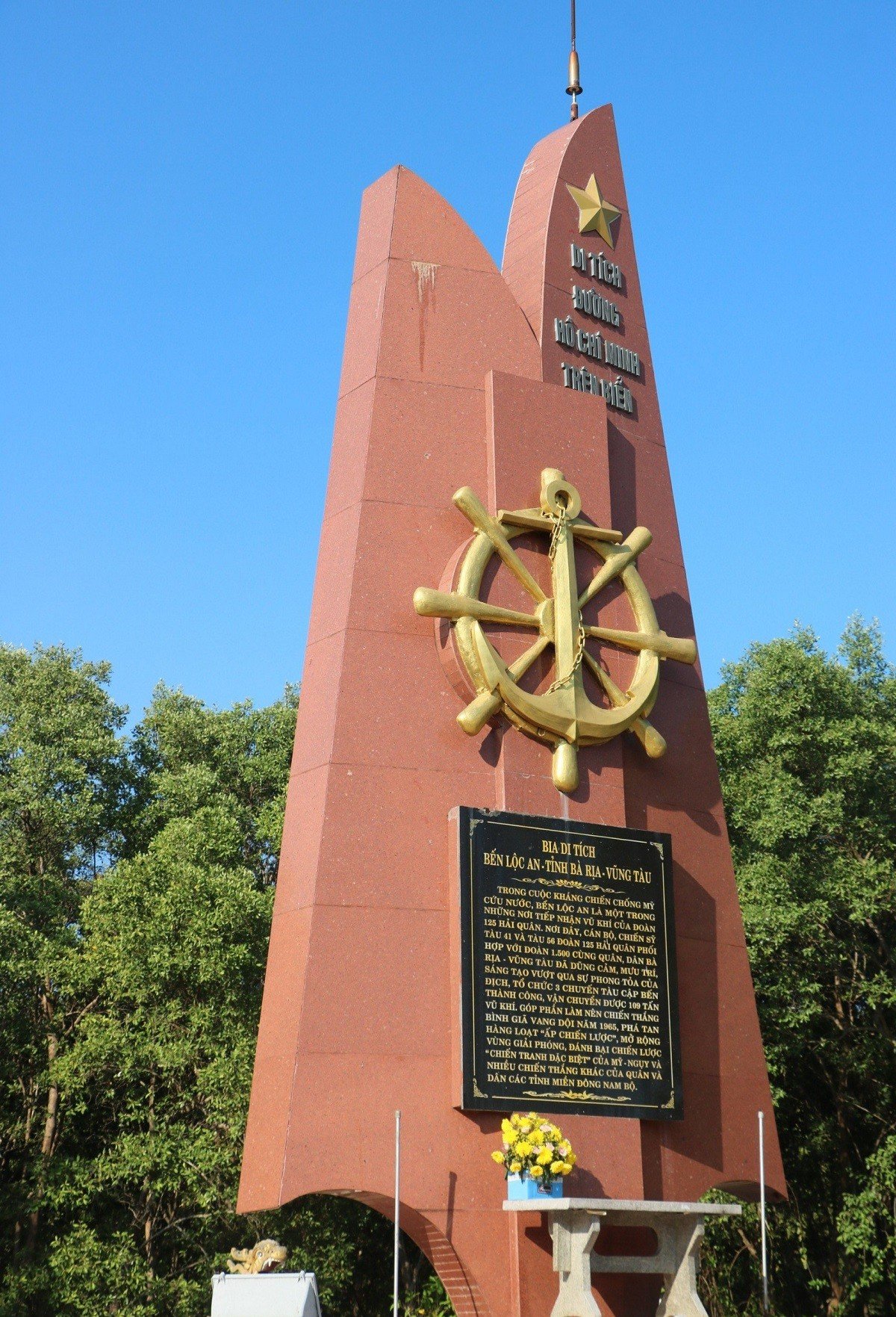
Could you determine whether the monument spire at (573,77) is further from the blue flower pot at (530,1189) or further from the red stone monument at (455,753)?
the blue flower pot at (530,1189)

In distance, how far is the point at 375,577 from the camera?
972cm

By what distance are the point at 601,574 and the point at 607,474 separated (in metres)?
0.90

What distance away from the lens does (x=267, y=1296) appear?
696cm

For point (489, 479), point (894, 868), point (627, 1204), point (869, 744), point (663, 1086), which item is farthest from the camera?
point (869, 744)

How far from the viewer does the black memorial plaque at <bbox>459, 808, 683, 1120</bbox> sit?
8898 millimetres

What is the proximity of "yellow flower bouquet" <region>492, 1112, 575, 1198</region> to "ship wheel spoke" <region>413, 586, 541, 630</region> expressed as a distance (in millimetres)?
3100

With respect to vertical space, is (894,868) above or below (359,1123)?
above

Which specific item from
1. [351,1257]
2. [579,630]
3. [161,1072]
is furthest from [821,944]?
[579,630]

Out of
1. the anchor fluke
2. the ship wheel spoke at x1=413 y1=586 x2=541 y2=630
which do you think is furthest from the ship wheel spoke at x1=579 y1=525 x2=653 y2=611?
the anchor fluke

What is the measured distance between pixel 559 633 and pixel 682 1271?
397cm

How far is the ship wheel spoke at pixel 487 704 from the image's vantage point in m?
9.40

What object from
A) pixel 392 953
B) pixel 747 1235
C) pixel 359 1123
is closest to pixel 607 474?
pixel 392 953

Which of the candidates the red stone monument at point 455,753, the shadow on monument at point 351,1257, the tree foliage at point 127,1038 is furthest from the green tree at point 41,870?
the red stone monument at point 455,753

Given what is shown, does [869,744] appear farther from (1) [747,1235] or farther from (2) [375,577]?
(2) [375,577]
